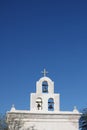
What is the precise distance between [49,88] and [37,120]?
9.66ft

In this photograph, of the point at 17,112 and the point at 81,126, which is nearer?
the point at 17,112

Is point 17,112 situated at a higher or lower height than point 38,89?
lower

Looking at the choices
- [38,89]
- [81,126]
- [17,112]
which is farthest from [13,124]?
[81,126]

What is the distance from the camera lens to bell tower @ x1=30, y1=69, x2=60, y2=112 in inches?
1357

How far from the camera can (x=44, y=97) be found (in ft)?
114

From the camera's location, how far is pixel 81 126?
45.9 metres

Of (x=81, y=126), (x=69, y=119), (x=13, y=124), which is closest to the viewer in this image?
(x=13, y=124)

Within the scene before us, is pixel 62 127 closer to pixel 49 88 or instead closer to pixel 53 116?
pixel 53 116

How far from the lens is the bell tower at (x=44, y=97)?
34.5 m

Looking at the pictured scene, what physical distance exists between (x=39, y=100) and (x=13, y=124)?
3790mm

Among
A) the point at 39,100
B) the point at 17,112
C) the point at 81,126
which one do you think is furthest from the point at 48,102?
the point at 81,126

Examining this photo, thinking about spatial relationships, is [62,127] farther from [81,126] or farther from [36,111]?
[81,126]

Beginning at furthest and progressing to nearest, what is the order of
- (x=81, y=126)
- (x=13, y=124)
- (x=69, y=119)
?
(x=81, y=126) → (x=69, y=119) → (x=13, y=124)

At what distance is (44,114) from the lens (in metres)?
33.8
